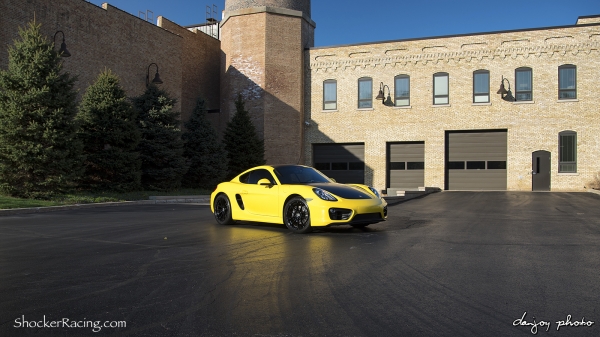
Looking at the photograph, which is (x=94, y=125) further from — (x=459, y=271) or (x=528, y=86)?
(x=528, y=86)

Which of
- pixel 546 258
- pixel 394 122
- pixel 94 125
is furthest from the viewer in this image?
pixel 394 122

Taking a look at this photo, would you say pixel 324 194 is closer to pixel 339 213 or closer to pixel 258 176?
pixel 339 213

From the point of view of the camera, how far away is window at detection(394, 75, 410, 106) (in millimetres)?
35438

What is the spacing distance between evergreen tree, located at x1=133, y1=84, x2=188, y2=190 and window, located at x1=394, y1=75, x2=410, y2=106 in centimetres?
1595

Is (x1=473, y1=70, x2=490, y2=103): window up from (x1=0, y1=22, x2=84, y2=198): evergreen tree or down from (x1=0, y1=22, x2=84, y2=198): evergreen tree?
up

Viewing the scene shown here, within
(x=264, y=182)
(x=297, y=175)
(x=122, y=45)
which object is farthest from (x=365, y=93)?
(x=264, y=182)

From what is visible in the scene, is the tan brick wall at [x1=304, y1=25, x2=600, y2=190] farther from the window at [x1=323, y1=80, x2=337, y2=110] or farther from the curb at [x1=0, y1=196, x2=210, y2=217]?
the curb at [x1=0, y1=196, x2=210, y2=217]

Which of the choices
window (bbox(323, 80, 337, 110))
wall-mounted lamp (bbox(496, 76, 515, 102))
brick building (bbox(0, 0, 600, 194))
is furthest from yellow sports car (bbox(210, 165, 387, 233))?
window (bbox(323, 80, 337, 110))

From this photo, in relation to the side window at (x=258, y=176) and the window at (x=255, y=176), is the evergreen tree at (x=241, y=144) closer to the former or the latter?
the window at (x=255, y=176)

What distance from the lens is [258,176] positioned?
460 inches

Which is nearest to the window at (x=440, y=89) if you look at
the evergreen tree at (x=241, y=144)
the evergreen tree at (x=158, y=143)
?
the evergreen tree at (x=241, y=144)

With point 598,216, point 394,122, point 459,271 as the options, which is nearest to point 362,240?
point 459,271

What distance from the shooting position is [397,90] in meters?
35.7

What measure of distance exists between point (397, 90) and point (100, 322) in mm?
33008
